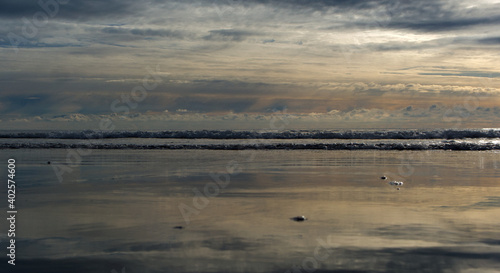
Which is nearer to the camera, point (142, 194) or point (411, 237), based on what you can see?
point (411, 237)

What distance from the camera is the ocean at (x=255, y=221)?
557 centimetres

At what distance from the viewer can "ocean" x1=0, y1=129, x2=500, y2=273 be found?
5574 mm

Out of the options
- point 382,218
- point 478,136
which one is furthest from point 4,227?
point 478,136

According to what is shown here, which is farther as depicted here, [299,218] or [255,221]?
[299,218]

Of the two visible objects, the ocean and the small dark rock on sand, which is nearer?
the ocean

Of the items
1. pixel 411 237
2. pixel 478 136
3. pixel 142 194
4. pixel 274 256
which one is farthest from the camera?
pixel 478 136

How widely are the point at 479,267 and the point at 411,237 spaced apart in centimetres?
133

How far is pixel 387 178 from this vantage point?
42.5 ft

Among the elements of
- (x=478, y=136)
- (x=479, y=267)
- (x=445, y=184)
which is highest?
(x=478, y=136)

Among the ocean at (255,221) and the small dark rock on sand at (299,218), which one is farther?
the small dark rock on sand at (299,218)

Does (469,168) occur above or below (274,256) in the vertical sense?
above

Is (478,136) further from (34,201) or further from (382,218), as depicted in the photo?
(34,201)

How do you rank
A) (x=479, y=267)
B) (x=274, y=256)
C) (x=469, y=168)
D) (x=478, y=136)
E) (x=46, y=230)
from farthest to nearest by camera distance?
(x=478, y=136) < (x=469, y=168) < (x=46, y=230) < (x=274, y=256) < (x=479, y=267)

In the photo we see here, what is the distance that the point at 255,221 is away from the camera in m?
7.68
